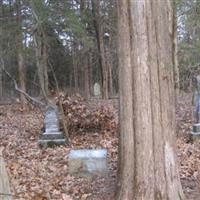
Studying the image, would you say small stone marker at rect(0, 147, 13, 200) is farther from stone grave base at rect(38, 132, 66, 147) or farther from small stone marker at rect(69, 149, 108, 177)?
stone grave base at rect(38, 132, 66, 147)

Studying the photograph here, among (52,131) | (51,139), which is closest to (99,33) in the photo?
(52,131)

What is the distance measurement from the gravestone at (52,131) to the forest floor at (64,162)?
0.20 metres

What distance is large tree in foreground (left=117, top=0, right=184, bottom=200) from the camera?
4.80 m

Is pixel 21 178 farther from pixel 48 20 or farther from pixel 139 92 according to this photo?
pixel 48 20

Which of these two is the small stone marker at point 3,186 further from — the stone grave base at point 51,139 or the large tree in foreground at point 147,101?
the stone grave base at point 51,139

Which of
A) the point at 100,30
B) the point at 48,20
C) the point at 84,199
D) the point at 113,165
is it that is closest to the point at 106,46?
the point at 100,30

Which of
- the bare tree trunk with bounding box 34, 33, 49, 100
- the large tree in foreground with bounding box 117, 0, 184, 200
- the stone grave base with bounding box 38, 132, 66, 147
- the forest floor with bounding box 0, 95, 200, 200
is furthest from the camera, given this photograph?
the bare tree trunk with bounding box 34, 33, 49, 100

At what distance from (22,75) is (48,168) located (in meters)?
10.7

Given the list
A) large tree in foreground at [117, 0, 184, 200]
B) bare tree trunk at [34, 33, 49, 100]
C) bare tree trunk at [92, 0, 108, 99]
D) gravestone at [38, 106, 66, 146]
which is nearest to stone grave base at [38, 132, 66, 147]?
gravestone at [38, 106, 66, 146]

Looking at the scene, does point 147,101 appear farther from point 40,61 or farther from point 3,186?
point 40,61

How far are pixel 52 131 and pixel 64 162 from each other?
1653 mm

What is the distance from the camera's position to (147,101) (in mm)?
4832

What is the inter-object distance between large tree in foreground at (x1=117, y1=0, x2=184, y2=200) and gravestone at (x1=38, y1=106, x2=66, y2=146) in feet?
12.6

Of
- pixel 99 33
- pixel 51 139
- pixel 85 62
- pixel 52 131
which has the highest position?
pixel 99 33
